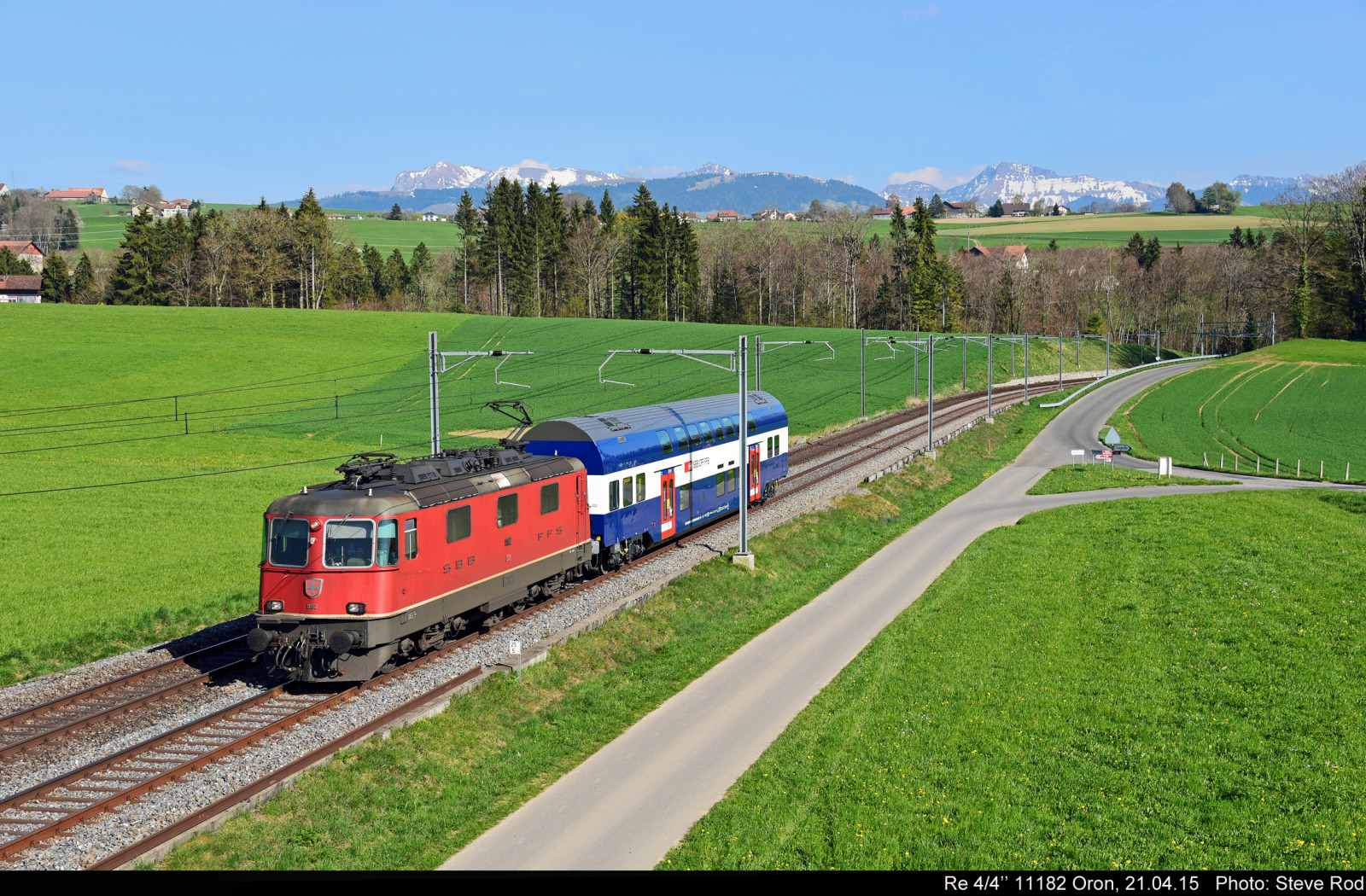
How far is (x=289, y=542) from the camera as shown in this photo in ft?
64.1

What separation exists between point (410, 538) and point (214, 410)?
6497cm

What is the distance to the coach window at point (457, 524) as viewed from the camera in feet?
69.2

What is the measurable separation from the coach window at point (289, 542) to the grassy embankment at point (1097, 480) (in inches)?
1612

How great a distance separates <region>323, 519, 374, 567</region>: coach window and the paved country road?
636 centimetres

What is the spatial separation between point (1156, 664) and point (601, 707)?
12184mm

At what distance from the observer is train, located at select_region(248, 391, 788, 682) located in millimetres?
19234

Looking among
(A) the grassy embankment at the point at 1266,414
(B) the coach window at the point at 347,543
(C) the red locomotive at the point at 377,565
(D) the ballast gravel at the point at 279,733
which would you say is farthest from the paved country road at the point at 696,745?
(A) the grassy embankment at the point at 1266,414

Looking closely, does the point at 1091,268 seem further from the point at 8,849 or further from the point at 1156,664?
the point at 8,849

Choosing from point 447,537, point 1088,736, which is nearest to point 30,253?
point 447,537

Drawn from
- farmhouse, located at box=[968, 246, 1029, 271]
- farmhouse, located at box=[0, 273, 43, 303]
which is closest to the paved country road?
farmhouse, located at box=[968, 246, 1029, 271]

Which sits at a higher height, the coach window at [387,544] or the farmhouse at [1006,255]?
the farmhouse at [1006,255]

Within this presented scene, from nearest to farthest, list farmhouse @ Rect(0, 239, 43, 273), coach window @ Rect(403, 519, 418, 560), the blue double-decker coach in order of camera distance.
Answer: coach window @ Rect(403, 519, 418, 560) < the blue double-decker coach < farmhouse @ Rect(0, 239, 43, 273)

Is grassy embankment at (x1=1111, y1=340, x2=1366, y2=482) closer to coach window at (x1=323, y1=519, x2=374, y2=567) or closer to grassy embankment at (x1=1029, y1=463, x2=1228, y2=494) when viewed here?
grassy embankment at (x1=1029, y1=463, x2=1228, y2=494)

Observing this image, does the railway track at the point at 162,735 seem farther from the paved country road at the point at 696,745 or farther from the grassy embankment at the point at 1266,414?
the grassy embankment at the point at 1266,414
